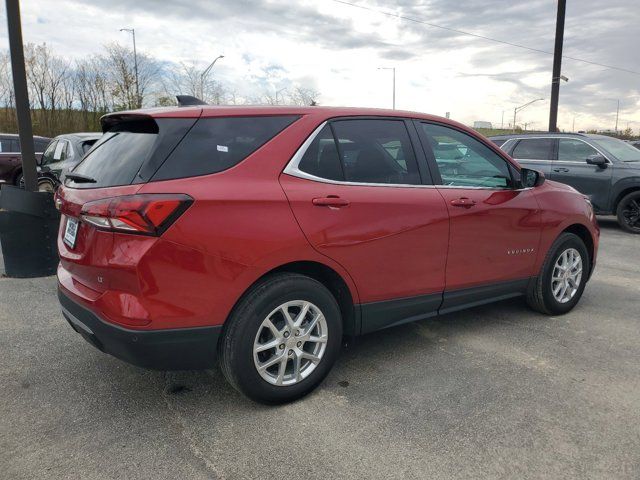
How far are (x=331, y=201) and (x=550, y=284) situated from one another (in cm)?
250

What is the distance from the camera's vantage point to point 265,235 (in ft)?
9.04

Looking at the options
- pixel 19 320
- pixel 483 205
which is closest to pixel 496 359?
pixel 483 205

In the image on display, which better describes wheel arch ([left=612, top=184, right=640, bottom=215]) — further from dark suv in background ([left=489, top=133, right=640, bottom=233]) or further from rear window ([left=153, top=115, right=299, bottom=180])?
rear window ([left=153, top=115, right=299, bottom=180])

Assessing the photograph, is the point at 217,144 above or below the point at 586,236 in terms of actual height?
above

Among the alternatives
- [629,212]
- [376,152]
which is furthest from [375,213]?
[629,212]

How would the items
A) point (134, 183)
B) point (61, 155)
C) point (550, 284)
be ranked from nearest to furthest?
point (134, 183) < point (550, 284) < point (61, 155)

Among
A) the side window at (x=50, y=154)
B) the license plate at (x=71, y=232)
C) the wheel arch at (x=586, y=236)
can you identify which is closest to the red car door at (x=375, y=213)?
the license plate at (x=71, y=232)

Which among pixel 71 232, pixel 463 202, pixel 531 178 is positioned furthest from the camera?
pixel 531 178

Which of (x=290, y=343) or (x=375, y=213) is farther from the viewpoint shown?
(x=375, y=213)

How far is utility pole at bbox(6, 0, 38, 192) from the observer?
580cm

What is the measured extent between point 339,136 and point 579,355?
2345 mm

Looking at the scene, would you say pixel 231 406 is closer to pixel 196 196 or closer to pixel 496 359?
pixel 196 196

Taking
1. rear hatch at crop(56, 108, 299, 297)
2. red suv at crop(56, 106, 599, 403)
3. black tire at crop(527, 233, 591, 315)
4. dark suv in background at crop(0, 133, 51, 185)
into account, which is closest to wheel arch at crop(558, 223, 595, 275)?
black tire at crop(527, 233, 591, 315)

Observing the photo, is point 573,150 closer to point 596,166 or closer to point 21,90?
point 596,166
